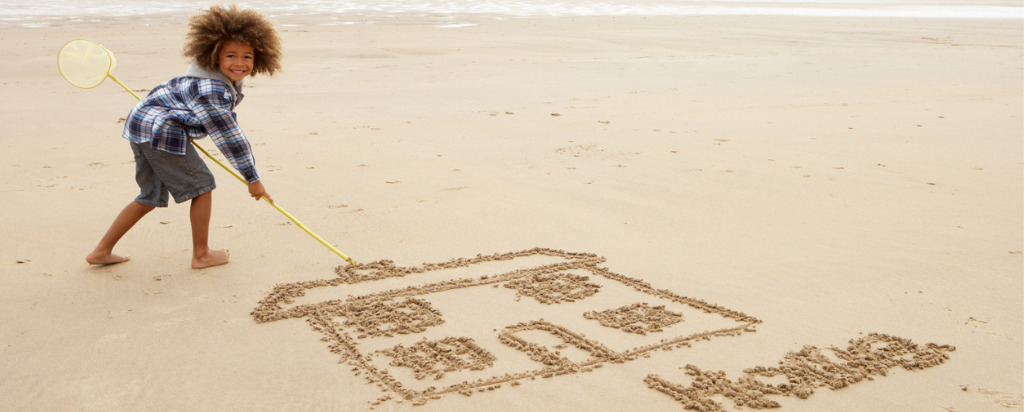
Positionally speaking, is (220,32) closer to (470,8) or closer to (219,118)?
(219,118)

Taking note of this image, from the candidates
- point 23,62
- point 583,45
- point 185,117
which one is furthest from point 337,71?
point 185,117

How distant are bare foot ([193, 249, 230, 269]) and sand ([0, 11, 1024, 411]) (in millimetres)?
68

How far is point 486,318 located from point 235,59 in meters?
1.61

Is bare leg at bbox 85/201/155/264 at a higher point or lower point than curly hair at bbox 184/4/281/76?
lower

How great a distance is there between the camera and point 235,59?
3.91 m

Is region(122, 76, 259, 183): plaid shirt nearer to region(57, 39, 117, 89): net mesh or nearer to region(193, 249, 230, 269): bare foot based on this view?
region(193, 249, 230, 269): bare foot

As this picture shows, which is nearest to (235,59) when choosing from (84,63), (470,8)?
(84,63)

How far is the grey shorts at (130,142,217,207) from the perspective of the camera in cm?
402

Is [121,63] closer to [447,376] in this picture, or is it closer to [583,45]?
[583,45]

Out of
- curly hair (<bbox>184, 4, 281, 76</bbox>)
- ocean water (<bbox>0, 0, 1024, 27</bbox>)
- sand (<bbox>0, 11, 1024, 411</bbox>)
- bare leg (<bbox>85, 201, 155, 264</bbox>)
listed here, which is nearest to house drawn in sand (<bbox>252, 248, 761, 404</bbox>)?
sand (<bbox>0, 11, 1024, 411</bbox>)

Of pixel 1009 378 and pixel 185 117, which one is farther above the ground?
pixel 185 117

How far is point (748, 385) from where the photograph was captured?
2.99m

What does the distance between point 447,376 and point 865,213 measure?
3.21 metres

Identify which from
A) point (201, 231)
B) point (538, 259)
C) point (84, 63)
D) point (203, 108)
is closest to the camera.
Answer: point (203, 108)
